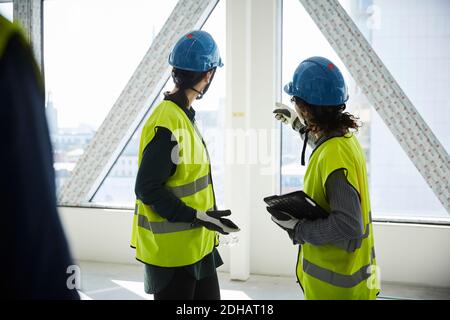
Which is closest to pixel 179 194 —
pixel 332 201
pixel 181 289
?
pixel 181 289

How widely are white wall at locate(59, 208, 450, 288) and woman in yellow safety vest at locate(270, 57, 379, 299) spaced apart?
2.25m

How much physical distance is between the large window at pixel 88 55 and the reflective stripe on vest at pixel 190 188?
306cm

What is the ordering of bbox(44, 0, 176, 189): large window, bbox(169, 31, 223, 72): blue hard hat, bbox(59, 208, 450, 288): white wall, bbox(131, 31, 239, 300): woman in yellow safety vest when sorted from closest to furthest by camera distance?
bbox(131, 31, 239, 300): woman in yellow safety vest
bbox(169, 31, 223, 72): blue hard hat
bbox(59, 208, 450, 288): white wall
bbox(44, 0, 176, 189): large window

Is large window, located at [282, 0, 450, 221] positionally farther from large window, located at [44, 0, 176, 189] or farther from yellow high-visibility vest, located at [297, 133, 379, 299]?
yellow high-visibility vest, located at [297, 133, 379, 299]

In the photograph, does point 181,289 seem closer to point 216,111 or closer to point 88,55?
point 216,111

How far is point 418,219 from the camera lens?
4051 mm

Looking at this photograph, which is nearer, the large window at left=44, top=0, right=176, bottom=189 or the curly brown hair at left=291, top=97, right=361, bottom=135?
the curly brown hair at left=291, top=97, right=361, bottom=135

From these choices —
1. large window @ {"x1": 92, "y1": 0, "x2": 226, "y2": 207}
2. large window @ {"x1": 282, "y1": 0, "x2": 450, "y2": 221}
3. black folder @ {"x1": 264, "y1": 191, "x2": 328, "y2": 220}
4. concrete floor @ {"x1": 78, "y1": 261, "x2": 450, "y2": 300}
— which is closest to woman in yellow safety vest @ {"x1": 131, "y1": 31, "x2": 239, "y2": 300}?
black folder @ {"x1": 264, "y1": 191, "x2": 328, "y2": 220}

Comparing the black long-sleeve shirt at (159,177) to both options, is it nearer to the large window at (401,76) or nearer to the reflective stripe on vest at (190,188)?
the reflective stripe on vest at (190,188)

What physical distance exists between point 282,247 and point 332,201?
2821 mm

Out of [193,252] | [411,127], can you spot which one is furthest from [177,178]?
[411,127]

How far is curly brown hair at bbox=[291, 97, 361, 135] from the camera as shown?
1.66 metres

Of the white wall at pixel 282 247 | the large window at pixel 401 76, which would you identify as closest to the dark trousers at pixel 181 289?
the white wall at pixel 282 247

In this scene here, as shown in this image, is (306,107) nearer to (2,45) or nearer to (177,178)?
(177,178)
